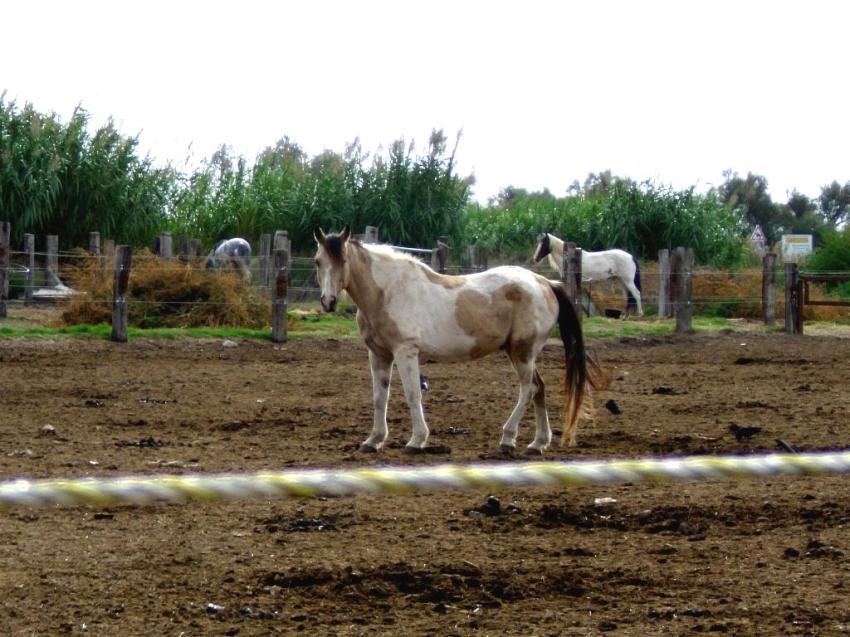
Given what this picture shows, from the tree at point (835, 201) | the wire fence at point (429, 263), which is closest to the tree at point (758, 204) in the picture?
the tree at point (835, 201)

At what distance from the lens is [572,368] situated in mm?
10562

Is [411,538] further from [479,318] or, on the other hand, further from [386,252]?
[386,252]

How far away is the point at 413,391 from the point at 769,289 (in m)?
16.3

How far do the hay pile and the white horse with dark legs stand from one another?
33.8 feet

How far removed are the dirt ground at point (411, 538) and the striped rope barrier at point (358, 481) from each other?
1592 mm

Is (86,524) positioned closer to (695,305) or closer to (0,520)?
(0,520)

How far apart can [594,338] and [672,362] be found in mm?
3323

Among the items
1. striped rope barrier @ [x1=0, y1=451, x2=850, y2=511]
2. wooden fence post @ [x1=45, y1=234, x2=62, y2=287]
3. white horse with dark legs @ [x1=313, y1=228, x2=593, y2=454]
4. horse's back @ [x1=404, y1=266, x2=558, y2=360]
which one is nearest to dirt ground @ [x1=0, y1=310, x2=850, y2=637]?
white horse with dark legs @ [x1=313, y1=228, x2=593, y2=454]

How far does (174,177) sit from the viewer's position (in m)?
31.2

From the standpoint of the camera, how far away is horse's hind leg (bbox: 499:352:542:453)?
10.1 m

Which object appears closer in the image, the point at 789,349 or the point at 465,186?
the point at 789,349

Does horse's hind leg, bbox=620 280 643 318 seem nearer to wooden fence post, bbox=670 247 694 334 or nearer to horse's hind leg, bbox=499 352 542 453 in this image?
wooden fence post, bbox=670 247 694 334

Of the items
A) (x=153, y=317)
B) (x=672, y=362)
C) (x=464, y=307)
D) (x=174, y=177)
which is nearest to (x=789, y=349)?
(x=672, y=362)

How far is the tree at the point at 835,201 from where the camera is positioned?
7812 cm
